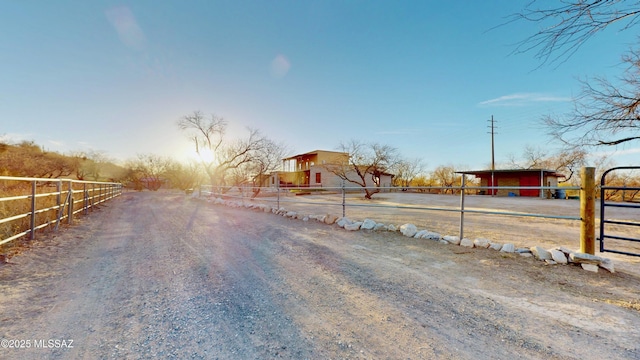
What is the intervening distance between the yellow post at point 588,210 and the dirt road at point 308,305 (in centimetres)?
46

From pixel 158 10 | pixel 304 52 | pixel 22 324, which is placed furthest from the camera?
pixel 304 52

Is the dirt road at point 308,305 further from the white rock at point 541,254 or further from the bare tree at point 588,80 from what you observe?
the bare tree at point 588,80

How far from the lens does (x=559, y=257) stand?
11.4 ft

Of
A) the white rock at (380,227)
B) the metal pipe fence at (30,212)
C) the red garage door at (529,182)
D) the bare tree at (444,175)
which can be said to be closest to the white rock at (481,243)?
the white rock at (380,227)

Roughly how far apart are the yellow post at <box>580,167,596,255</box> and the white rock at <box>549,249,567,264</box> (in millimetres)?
300

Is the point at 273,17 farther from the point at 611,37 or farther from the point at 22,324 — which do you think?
the point at 22,324

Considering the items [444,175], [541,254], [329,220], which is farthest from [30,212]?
[444,175]

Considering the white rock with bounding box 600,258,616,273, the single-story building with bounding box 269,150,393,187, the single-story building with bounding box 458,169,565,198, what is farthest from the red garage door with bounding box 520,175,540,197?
the white rock with bounding box 600,258,616,273

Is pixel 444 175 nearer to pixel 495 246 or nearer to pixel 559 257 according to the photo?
pixel 495 246

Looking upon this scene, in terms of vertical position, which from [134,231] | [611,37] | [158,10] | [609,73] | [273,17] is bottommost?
[134,231]

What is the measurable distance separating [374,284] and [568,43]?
3080mm

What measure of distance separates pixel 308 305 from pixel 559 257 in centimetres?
366

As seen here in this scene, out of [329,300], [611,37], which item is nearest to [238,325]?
[329,300]

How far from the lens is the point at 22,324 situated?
6.25ft
